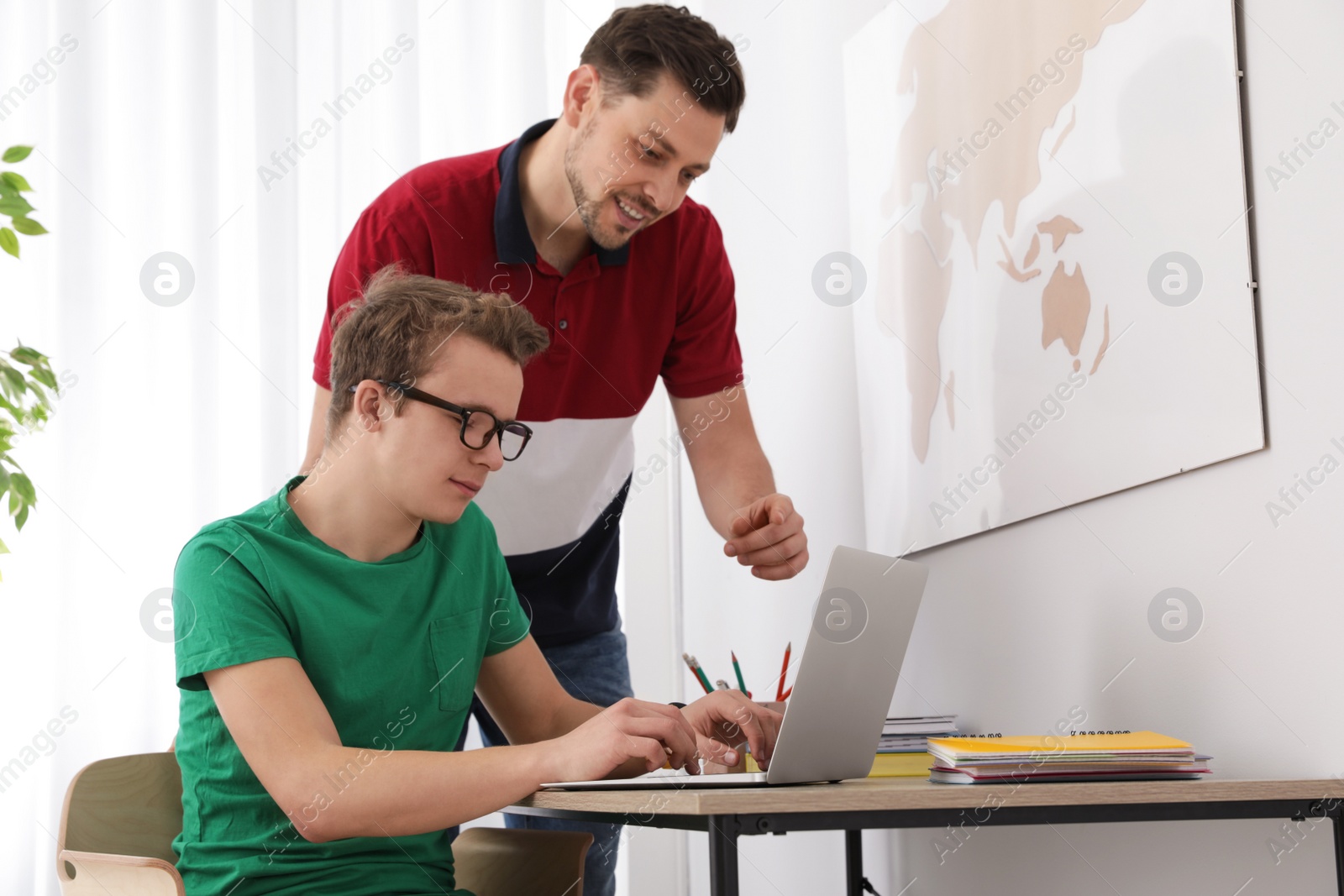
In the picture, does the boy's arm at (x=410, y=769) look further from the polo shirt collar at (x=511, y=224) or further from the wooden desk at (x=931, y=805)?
the polo shirt collar at (x=511, y=224)

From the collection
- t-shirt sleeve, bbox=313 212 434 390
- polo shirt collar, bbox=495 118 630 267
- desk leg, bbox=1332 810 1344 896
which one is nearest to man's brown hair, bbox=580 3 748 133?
polo shirt collar, bbox=495 118 630 267

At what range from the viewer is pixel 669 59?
1.54 m

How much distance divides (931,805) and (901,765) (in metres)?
0.56

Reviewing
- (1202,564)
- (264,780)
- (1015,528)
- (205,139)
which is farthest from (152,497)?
(1202,564)

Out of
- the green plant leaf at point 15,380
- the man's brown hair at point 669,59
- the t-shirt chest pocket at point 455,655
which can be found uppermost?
the man's brown hair at point 669,59

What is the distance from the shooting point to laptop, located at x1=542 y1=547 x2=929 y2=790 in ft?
3.14

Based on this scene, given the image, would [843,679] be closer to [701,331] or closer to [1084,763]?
[1084,763]

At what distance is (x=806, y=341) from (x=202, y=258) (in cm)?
143

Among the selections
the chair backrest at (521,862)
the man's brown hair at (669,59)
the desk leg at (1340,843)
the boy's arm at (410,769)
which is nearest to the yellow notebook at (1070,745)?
the desk leg at (1340,843)

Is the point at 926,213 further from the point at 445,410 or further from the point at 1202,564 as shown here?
the point at 445,410

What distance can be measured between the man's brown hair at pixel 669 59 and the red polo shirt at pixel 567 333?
214 mm

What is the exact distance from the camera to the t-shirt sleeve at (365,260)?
61.7 inches

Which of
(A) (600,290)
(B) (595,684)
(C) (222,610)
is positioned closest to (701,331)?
(A) (600,290)

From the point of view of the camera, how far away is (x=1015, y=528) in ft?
5.00
